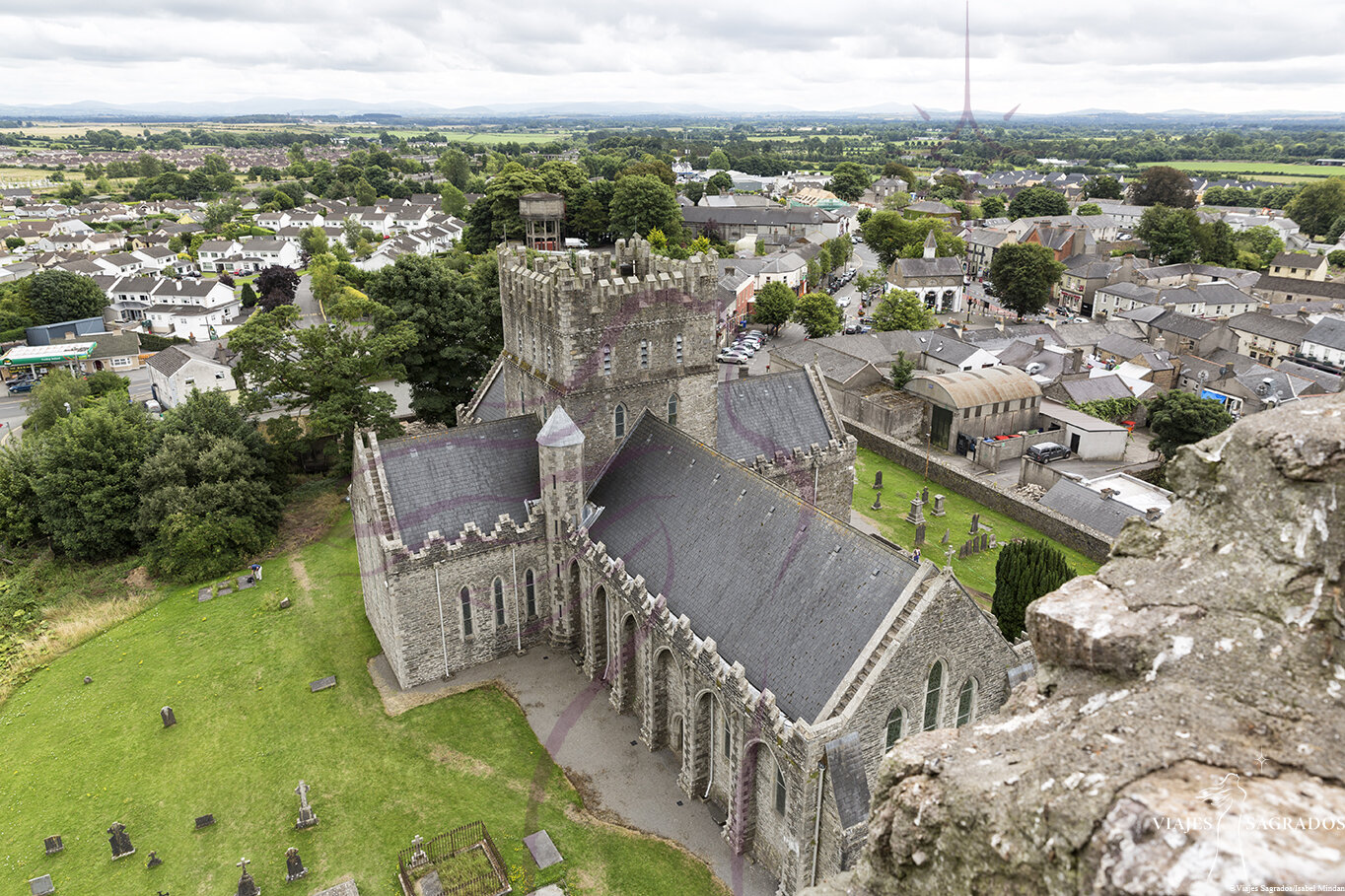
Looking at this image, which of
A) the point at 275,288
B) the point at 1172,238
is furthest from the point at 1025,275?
the point at 275,288

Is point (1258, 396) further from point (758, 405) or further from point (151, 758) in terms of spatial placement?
point (151, 758)

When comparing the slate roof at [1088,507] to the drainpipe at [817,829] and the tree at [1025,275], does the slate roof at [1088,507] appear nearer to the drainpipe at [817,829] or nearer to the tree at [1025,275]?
the drainpipe at [817,829]

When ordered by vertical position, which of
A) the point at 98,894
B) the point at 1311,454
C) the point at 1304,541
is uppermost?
the point at 1311,454

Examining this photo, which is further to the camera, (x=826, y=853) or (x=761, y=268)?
(x=761, y=268)

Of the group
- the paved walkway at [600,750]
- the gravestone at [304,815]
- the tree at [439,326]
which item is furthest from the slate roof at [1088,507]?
the gravestone at [304,815]

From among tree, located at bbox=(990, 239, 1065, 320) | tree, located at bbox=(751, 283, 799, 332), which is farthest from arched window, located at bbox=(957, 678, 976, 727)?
tree, located at bbox=(990, 239, 1065, 320)

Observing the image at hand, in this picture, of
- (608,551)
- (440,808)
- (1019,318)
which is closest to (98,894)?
(440,808)
